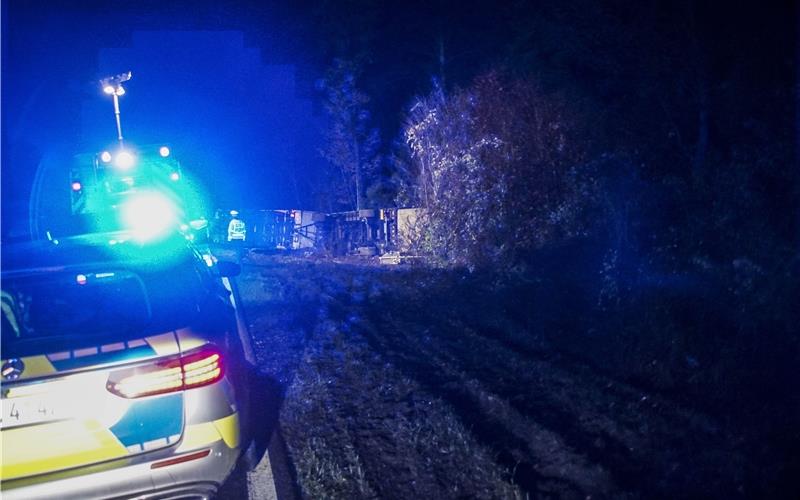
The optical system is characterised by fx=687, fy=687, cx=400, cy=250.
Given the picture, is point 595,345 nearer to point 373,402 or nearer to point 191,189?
point 373,402

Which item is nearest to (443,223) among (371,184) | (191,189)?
(191,189)

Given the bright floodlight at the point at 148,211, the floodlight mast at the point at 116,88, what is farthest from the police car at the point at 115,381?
the floodlight mast at the point at 116,88

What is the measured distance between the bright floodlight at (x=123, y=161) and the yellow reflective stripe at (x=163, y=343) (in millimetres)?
11062

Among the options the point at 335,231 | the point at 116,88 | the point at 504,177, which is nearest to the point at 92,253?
the point at 504,177

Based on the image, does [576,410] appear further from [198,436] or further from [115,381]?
[115,381]

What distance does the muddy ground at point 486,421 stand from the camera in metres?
4.45

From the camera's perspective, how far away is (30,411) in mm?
3477

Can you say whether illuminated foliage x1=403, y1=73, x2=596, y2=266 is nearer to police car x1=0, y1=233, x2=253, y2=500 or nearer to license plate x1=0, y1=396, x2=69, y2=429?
police car x1=0, y1=233, x2=253, y2=500

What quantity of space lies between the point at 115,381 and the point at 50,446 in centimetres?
46

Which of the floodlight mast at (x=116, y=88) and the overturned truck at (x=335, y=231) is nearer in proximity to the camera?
the floodlight mast at (x=116, y=88)

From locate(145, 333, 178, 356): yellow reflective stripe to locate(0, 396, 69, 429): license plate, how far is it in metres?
0.52

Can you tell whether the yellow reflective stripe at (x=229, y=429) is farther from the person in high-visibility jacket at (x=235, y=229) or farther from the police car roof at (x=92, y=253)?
the person in high-visibility jacket at (x=235, y=229)

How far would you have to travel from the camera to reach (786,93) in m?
10.4

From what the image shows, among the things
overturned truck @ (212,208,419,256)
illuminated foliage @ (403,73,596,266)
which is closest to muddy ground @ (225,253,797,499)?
illuminated foliage @ (403,73,596,266)
